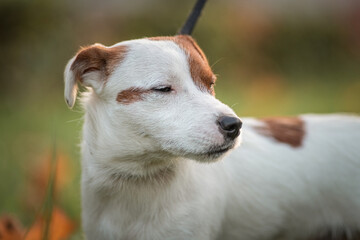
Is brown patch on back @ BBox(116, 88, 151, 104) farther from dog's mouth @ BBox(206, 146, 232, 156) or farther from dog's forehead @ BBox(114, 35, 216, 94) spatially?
dog's mouth @ BBox(206, 146, 232, 156)

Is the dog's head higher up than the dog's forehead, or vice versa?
the dog's forehead

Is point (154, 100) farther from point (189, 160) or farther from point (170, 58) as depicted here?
point (189, 160)

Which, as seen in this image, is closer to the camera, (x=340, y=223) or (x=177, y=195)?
(x=177, y=195)

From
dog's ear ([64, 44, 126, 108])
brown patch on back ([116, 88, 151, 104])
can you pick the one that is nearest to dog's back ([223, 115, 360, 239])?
brown patch on back ([116, 88, 151, 104])

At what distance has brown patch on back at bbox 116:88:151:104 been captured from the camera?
3.24 metres

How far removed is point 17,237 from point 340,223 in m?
2.63

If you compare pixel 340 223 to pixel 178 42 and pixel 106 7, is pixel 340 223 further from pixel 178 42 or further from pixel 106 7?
pixel 106 7

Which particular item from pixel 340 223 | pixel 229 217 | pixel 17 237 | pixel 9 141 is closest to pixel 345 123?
pixel 340 223

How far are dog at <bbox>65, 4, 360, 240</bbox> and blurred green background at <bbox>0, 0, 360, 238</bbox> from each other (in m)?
1.96

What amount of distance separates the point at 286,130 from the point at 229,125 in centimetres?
144

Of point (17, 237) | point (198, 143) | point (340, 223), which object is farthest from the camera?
point (340, 223)

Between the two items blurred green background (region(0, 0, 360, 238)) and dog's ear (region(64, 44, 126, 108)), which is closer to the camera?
dog's ear (region(64, 44, 126, 108))

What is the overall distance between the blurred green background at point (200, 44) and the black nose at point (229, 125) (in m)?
2.81

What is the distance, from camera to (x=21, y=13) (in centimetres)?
860
